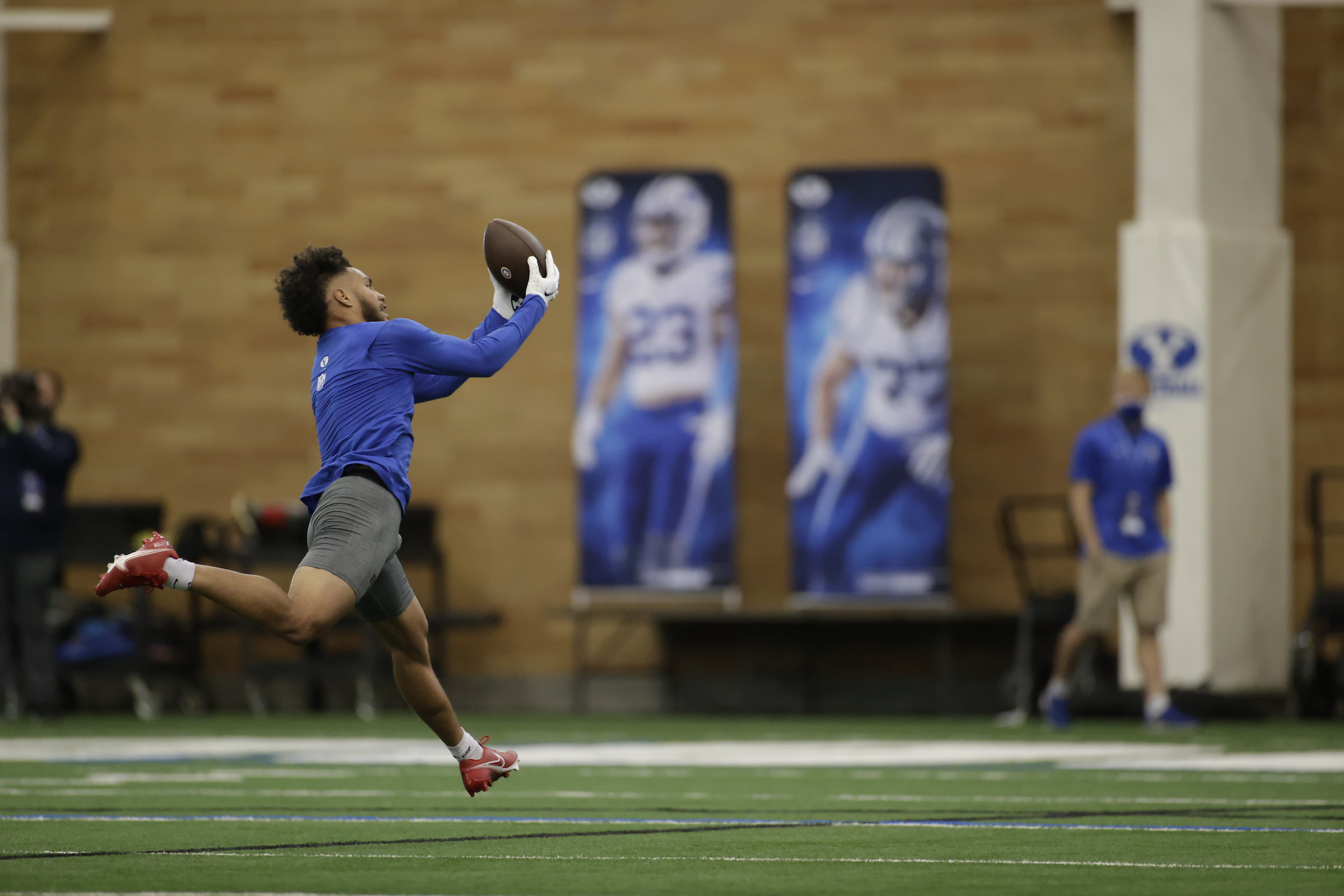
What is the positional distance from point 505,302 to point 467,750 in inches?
57.9

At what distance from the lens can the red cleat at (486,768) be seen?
21.4 ft

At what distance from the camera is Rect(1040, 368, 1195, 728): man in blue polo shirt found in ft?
40.2

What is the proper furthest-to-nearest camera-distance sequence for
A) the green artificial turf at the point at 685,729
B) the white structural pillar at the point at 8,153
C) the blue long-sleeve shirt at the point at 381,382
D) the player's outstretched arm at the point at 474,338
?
the white structural pillar at the point at 8,153, the green artificial turf at the point at 685,729, the player's outstretched arm at the point at 474,338, the blue long-sleeve shirt at the point at 381,382

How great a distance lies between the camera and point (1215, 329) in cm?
1400

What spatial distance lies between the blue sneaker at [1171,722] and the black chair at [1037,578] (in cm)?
151

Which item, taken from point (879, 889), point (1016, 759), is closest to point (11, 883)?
point (879, 889)

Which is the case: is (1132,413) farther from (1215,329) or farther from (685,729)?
(685,729)

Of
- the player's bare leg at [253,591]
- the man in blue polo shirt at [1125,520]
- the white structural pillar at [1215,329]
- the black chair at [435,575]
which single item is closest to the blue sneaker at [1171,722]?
the man in blue polo shirt at [1125,520]

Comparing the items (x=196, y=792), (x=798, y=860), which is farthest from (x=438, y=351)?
(x=196, y=792)

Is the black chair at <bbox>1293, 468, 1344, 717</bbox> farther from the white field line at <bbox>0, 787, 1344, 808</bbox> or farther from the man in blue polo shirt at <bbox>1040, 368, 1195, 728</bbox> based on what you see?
the white field line at <bbox>0, 787, 1344, 808</bbox>

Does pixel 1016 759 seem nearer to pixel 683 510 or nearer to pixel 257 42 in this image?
Answer: pixel 683 510

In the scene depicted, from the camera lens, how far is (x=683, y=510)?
14.3m

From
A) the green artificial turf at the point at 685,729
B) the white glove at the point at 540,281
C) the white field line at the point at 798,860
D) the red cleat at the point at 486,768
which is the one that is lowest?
the green artificial turf at the point at 685,729

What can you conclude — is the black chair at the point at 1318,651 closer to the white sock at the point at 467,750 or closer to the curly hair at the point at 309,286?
the white sock at the point at 467,750
